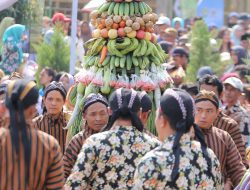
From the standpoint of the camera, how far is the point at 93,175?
780cm

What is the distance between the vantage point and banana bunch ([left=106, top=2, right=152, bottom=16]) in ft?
34.1

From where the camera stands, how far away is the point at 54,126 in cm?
1064

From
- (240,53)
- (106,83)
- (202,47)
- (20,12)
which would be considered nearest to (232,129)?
(106,83)

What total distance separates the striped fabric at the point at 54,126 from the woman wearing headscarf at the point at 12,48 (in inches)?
218

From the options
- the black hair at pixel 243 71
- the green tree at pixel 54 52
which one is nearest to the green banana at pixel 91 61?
the black hair at pixel 243 71

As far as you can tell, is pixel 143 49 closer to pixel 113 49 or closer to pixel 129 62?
pixel 129 62

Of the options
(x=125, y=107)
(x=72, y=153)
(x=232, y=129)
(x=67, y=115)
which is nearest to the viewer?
(x=125, y=107)

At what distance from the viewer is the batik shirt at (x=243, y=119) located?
11.5 meters

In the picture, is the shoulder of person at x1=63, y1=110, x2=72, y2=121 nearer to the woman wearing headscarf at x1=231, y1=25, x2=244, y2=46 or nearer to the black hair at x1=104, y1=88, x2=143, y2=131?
the black hair at x1=104, y1=88, x2=143, y2=131

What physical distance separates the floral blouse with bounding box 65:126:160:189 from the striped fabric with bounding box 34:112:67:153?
9.26 feet

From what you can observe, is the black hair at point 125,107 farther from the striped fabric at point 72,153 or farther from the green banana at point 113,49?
the green banana at point 113,49

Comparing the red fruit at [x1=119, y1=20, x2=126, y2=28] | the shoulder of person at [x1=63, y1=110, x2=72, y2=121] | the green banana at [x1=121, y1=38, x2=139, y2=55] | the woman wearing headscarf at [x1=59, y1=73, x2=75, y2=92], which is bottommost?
the shoulder of person at [x1=63, y1=110, x2=72, y2=121]

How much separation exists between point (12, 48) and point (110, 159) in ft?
29.2

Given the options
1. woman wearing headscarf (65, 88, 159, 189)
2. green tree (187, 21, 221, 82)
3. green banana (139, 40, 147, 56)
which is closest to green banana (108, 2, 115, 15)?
green banana (139, 40, 147, 56)
